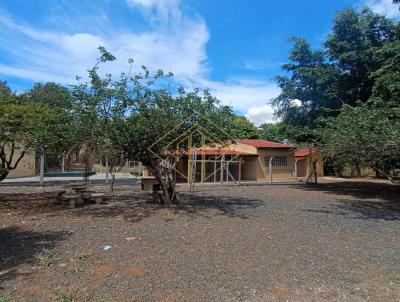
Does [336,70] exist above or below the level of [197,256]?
above

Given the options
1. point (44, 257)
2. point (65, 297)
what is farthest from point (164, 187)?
point (65, 297)

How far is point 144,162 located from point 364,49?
12.6 metres

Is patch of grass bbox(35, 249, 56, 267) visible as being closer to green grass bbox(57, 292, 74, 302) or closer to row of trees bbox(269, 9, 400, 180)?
green grass bbox(57, 292, 74, 302)

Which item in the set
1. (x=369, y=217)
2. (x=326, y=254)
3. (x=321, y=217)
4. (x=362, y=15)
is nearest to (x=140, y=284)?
(x=326, y=254)

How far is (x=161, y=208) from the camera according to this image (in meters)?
11.0

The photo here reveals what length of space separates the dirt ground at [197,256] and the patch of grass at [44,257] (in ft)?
0.05

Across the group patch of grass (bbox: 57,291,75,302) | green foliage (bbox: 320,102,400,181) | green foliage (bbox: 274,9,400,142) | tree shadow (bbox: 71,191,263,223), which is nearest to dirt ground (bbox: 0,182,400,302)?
patch of grass (bbox: 57,291,75,302)

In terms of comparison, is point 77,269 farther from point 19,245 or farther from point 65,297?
point 19,245

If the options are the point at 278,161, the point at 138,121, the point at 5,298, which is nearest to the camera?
the point at 5,298

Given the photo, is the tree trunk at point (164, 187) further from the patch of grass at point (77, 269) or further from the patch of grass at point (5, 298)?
the patch of grass at point (5, 298)

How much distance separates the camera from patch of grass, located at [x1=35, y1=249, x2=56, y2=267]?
17.3 feet

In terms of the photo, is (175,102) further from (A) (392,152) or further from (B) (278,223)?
(A) (392,152)

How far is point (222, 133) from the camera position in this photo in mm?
11289

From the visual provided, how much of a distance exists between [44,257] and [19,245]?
1.31 meters
